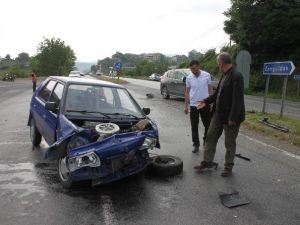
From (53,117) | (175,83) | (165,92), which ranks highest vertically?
(53,117)

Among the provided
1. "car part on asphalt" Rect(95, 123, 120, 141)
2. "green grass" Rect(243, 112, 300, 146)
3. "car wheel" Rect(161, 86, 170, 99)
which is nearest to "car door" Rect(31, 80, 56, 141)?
"car part on asphalt" Rect(95, 123, 120, 141)

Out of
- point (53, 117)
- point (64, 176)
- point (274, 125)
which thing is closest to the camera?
point (64, 176)

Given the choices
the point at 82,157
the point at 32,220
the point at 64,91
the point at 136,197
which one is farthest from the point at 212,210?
the point at 64,91

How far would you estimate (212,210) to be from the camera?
5.01 metres

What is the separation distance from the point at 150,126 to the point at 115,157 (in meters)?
1.10

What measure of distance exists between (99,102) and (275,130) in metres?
5.66

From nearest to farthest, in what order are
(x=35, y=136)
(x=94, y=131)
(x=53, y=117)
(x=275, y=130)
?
(x=94, y=131) → (x=53, y=117) → (x=35, y=136) → (x=275, y=130)

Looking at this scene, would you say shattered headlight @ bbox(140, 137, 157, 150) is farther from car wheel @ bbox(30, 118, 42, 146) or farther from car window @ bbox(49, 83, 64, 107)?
car wheel @ bbox(30, 118, 42, 146)

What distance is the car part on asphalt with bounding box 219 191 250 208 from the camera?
5.19m

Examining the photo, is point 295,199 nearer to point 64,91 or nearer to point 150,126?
point 150,126

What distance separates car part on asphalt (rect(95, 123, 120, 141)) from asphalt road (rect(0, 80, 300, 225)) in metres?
0.80

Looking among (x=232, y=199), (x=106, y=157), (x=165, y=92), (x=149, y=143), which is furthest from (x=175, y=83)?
(x=106, y=157)

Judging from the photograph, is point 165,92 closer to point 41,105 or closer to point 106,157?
point 41,105

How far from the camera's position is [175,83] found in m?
21.1
